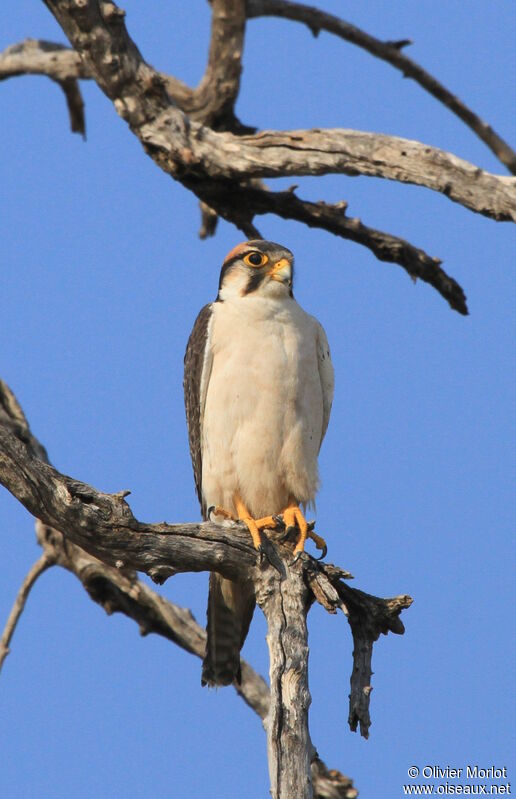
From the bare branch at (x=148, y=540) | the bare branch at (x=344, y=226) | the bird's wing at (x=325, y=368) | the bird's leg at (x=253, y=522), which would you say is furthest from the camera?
the bare branch at (x=344, y=226)

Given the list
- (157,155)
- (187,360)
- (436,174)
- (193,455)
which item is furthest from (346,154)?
(193,455)

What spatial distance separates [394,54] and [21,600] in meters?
4.14

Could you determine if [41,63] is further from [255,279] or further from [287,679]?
[287,679]

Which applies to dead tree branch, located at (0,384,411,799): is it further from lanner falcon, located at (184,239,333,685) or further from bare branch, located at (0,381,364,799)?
bare branch, located at (0,381,364,799)

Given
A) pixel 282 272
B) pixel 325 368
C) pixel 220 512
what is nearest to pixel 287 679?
pixel 220 512

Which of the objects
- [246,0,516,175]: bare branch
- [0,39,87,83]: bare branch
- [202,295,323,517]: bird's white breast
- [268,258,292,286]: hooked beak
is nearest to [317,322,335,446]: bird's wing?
[202,295,323,517]: bird's white breast

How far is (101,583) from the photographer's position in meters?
5.78

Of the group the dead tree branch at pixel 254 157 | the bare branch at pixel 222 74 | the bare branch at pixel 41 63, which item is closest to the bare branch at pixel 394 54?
the bare branch at pixel 222 74

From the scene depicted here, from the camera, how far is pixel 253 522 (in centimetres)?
439

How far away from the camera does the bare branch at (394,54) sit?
22.6 feet

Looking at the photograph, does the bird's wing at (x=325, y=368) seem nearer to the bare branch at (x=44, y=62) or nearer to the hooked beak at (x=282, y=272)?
the hooked beak at (x=282, y=272)

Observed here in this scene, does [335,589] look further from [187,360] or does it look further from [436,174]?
[436,174]

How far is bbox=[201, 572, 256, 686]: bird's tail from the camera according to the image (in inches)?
186

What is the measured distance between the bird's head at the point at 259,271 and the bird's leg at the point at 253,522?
96 cm
